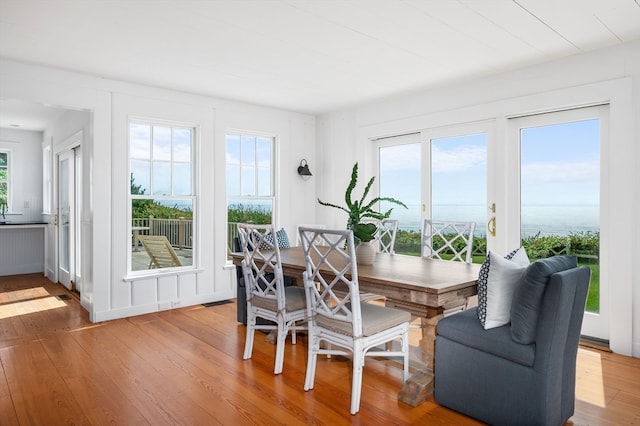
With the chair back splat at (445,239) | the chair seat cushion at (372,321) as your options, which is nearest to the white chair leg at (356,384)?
the chair seat cushion at (372,321)

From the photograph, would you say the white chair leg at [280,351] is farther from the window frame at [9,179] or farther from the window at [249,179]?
the window frame at [9,179]

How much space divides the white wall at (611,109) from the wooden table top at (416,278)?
1.37m

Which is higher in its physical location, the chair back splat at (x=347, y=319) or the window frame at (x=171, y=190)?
the window frame at (x=171, y=190)

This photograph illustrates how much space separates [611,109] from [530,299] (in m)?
2.26

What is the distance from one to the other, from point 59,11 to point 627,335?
→ 188 inches

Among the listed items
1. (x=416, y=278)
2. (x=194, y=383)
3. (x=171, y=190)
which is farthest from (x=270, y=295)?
(x=171, y=190)

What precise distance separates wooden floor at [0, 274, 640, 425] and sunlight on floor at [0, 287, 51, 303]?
4.06ft

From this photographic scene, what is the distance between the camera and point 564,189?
12.4ft

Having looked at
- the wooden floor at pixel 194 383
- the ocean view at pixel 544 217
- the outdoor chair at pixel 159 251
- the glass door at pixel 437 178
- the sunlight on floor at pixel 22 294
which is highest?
the glass door at pixel 437 178

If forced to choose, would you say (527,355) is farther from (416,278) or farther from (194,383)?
(194,383)

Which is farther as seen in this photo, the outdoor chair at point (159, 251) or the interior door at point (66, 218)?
the interior door at point (66, 218)

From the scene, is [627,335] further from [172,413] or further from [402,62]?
[172,413]

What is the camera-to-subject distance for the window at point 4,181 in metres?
6.78

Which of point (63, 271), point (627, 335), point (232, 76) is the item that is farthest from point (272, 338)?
point (63, 271)
